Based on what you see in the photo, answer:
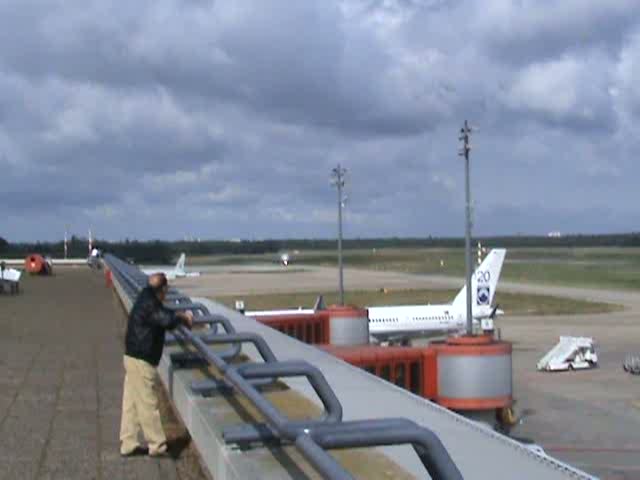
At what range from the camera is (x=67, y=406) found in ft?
39.6

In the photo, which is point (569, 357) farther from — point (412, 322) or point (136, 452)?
point (136, 452)

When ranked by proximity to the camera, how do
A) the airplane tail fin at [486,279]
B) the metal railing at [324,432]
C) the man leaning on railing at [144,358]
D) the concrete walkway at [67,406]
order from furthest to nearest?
the airplane tail fin at [486,279] < the man leaning on railing at [144,358] < the concrete walkway at [67,406] < the metal railing at [324,432]

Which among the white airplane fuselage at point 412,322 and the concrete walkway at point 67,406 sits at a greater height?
the concrete walkway at point 67,406

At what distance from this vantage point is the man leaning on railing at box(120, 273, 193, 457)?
914 centimetres

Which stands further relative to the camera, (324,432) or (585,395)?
(585,395)

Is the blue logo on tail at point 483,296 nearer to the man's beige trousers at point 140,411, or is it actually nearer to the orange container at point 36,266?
the orange container at point 36,266

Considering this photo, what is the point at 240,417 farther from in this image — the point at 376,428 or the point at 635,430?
the point at 635,430

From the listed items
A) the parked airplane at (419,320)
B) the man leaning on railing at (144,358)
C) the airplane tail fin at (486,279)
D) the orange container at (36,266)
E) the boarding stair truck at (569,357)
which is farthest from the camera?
the orange container at (36,266)

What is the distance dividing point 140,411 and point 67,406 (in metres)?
3.41

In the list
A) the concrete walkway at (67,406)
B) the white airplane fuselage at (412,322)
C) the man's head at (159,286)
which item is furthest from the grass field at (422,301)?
the man's head at (159,286)

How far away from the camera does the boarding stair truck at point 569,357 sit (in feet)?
143

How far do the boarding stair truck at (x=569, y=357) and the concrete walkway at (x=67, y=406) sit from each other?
23944mm

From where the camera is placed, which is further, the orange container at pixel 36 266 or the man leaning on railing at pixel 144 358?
the orange container at pixel 36 266

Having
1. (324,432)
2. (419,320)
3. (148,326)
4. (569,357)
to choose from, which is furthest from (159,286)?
(419,320)
